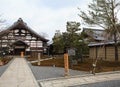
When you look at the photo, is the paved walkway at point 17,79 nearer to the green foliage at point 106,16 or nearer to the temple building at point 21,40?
the green foliage at point 106,16

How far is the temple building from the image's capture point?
183 feet

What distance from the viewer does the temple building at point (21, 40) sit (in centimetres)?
5566

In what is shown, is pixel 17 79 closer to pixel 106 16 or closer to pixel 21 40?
pixel 106 16

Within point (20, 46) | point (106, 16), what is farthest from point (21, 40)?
point (106, 16)

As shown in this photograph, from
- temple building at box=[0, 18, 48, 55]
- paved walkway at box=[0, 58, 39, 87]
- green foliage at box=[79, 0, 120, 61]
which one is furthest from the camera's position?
temple building at box=[0, 18, 48, 55]

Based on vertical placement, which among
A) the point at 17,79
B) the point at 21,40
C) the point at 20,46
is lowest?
the point at 17,79

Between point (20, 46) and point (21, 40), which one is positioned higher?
point (21, 40)

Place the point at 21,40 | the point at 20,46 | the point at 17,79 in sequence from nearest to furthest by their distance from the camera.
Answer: the point at 17,79, the point at 21,40, the point at 20,46

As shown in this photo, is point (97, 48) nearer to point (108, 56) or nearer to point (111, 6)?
point (108, 56)

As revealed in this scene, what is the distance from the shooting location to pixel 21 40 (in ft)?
187

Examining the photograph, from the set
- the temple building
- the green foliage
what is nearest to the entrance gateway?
the temple building

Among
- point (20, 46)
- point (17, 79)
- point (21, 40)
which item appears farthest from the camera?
point (20, 46)

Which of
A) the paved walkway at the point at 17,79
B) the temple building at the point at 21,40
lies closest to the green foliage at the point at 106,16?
the paved walkway at the point at 17,79

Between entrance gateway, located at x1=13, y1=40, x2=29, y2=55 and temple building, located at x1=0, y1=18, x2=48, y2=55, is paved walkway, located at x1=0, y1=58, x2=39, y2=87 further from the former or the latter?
entrance gateway, located at x1=13, y1=40, x2=29, y2=55
